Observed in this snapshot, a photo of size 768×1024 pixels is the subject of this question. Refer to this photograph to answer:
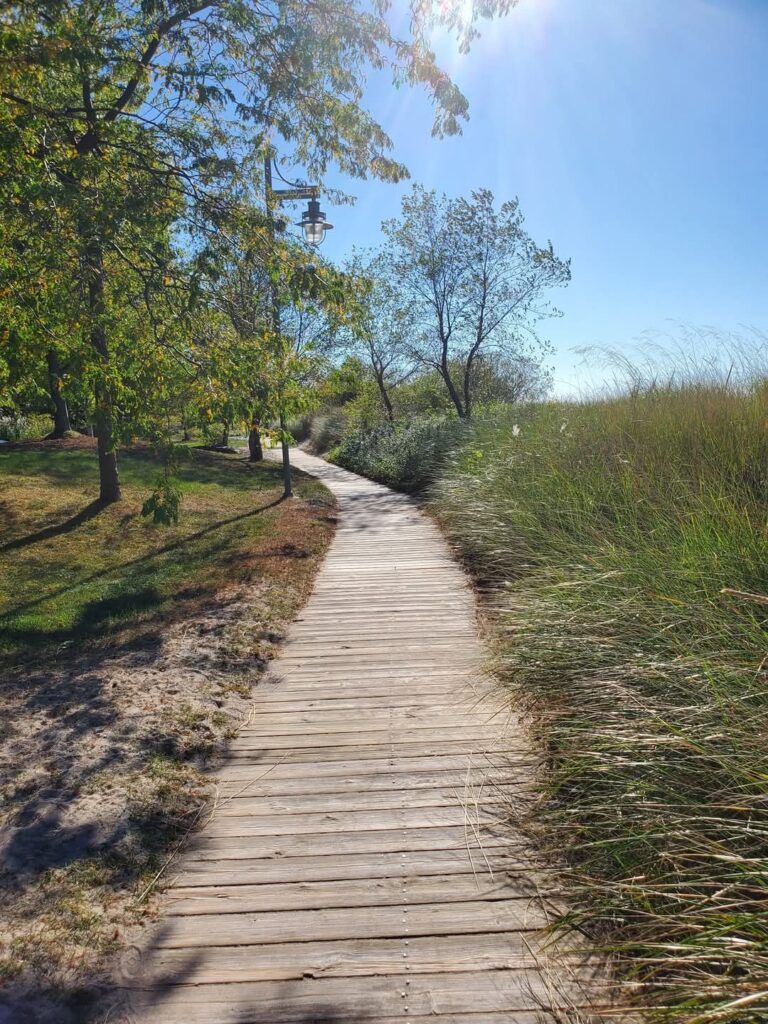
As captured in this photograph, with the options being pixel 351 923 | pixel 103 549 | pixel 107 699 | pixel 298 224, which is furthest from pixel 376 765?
pixel 298 224

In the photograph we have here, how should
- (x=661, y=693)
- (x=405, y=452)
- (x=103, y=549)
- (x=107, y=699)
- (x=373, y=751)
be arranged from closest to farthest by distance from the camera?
1. (x=661, y=693)
2. (x=373, y=751)
3. (x=107, y=699)
4. (x=103, y=549)
5. (x=405, y=452)

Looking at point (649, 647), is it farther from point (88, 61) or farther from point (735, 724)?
point (88, 61)

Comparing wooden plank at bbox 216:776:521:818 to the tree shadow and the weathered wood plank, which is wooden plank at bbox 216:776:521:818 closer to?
the weathered wood plank

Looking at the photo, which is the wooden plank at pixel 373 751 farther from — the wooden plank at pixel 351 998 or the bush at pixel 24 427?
the bush at pixel 24 427

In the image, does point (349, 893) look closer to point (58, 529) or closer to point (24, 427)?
point (58, 529)

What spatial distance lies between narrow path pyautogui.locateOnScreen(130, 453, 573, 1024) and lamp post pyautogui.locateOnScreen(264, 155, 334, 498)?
12.2ft

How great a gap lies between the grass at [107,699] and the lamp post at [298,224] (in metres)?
1.97

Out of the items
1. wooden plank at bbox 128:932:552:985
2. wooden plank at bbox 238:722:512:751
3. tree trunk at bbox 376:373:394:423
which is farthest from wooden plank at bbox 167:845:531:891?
tree trunk at bbox 376:373:394:423

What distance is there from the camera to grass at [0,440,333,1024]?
8.12 ft

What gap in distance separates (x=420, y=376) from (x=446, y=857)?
26630 millimetres

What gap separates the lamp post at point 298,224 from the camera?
7434mm

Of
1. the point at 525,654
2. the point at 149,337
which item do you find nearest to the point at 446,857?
the point at 525,654

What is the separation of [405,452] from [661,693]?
15.6 metres

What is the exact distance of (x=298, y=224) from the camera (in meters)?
11.3
